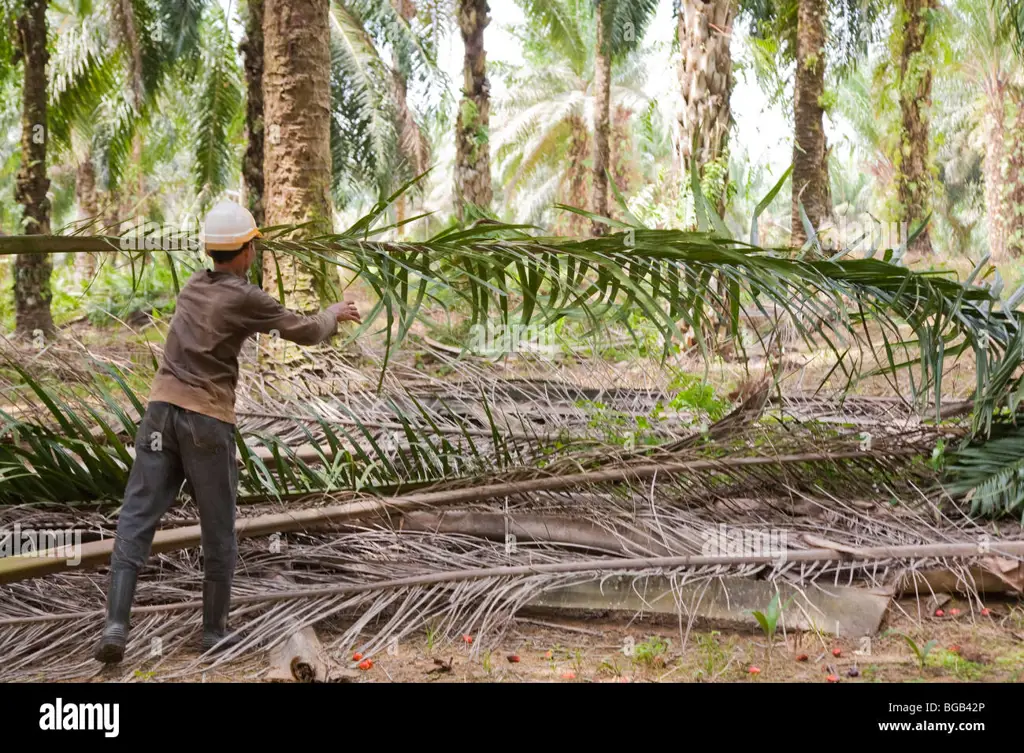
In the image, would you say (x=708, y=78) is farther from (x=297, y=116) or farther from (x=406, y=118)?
(x=406, y=118)

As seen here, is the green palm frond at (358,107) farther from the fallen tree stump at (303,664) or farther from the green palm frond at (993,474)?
the fallen tree stump at (303,664)

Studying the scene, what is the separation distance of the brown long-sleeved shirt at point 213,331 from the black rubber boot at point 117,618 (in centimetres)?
55

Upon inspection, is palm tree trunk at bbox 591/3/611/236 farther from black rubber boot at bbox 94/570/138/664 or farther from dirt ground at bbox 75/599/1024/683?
black rubber boot at bbox 94/570/138/664

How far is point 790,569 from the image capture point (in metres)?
3.48

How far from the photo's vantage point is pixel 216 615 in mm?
3145

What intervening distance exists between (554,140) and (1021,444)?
2911 cm

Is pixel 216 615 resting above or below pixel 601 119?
below

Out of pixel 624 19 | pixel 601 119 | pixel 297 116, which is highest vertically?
pixel 624 19

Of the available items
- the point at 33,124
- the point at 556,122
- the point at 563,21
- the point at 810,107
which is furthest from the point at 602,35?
the point at 556,122

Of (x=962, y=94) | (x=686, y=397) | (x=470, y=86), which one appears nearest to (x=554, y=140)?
(x=962, y=94)

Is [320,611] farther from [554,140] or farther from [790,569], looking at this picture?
[554,140]

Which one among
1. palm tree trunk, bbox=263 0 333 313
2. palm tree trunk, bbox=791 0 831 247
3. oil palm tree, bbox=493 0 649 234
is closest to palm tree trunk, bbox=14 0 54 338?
palm tree trunk, bbox=263 0 333 313

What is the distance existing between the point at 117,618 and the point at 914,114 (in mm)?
13463

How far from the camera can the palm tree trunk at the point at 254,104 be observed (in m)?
9.77
